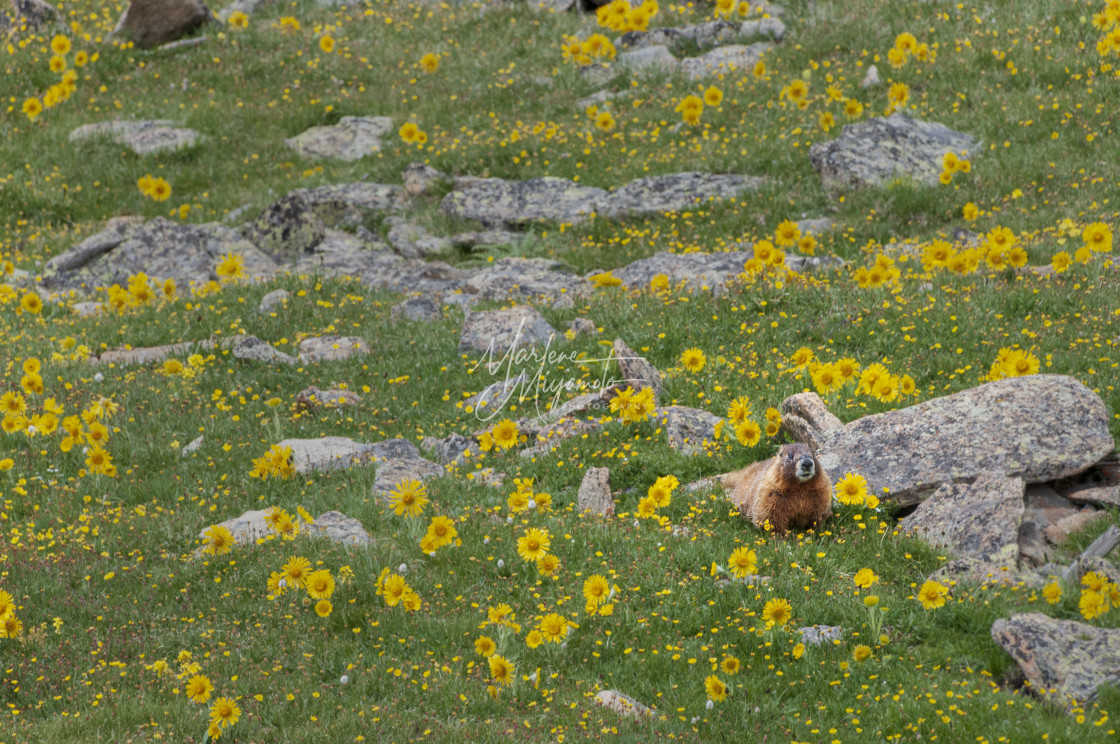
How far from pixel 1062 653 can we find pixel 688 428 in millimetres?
3948

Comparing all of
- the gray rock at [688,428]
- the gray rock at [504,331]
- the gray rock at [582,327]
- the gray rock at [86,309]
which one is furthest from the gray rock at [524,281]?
the gray rock at [86,309]

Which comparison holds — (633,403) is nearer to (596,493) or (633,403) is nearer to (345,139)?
(596,493)

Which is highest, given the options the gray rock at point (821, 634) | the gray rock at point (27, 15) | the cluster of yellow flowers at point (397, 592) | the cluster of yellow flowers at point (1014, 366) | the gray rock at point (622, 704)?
the gray rock at point (27, 15)

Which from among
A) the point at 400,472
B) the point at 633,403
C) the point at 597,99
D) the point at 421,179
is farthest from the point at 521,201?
the point at 633,403

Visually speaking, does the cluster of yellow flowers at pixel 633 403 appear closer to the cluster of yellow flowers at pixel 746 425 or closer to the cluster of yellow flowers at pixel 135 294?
the cluster of yellow flowers at pixel 746 425

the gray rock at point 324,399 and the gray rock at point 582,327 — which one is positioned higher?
the gray rock at point 582,327

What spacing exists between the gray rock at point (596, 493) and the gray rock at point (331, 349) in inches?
176

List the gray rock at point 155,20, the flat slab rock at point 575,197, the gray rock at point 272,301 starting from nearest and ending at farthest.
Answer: the gray rock at point 272,301 < the flat slab rock at point 575,197 < the gray rock at point 155,20

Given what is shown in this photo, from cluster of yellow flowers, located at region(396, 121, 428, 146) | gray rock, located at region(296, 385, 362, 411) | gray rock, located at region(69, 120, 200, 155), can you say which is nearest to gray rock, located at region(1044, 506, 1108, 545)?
gray rock, located at region(296, 385, 362, 411)

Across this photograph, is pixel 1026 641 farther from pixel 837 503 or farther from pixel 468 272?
pixel 468 272

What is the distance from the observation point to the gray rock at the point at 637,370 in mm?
10023

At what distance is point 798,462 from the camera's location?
704cm

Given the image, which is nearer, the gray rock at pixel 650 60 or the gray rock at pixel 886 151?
the gray rock at pixel 886 151

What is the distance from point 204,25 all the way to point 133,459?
14.7m
